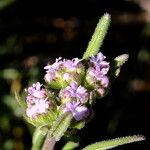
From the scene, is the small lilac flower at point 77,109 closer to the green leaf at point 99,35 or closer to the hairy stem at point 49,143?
the hairy stem at point 49,143

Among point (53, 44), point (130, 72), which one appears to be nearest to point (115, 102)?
point (130, 72)

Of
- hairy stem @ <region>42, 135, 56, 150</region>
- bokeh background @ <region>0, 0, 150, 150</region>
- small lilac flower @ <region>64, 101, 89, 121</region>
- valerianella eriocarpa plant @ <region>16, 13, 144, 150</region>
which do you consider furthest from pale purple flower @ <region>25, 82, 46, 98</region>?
bokeh background @ <region>0, 0, 150, 150</region>

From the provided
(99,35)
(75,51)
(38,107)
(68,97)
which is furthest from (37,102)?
(75,51)

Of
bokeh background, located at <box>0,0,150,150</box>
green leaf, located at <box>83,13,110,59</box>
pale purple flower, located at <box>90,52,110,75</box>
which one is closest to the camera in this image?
pale purple flower, located at <box>90,52,110,75</box>

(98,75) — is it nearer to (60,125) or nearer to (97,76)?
(97,76)

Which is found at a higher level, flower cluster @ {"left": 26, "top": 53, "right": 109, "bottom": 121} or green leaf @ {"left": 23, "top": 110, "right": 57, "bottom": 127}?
flower cluster @ {"left": 26, "top": 53, "right": 109, "bottom": 121}

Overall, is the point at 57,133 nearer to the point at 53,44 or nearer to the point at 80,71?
the point at 80,71

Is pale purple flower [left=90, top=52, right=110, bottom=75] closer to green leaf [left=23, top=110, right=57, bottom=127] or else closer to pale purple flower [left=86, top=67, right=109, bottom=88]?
pale purple flower [left=86, top=67, right=109, bottom=88]
